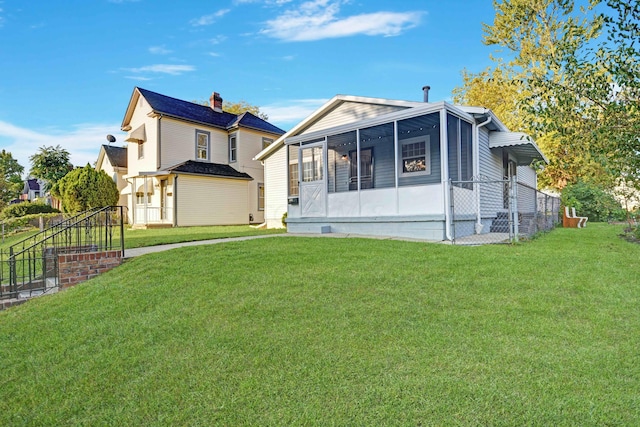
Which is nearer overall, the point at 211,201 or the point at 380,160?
the point at 380,160

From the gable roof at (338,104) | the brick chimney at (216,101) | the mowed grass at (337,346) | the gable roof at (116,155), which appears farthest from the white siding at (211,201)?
the mowed grass at (337,346)

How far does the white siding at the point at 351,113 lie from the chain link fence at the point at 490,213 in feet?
13.4

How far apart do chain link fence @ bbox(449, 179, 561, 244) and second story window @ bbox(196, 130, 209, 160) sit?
51.6ft

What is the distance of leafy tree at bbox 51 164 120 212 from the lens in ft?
58.4

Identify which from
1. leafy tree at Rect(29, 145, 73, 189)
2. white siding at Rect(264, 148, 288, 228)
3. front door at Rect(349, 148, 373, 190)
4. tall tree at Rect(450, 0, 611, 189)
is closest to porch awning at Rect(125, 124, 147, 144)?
white siding at Rect(264, 148, 288, 228)

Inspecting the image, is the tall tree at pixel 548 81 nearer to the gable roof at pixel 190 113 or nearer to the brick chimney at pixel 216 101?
the gable roof at pixel 190 113

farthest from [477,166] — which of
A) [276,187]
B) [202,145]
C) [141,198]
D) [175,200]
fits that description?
[141,198]

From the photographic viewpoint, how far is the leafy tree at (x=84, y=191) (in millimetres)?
17797

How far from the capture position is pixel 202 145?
69.7 ft

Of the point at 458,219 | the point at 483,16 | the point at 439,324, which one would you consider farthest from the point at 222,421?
the point at 483,16

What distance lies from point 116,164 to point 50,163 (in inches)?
722

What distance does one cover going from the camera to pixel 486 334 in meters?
3.39

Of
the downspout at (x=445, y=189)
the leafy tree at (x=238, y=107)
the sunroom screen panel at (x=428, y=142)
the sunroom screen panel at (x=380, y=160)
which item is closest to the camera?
the downspout at (x=445, y=189)

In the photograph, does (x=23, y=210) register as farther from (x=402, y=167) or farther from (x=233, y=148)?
(x=402, y=167)
